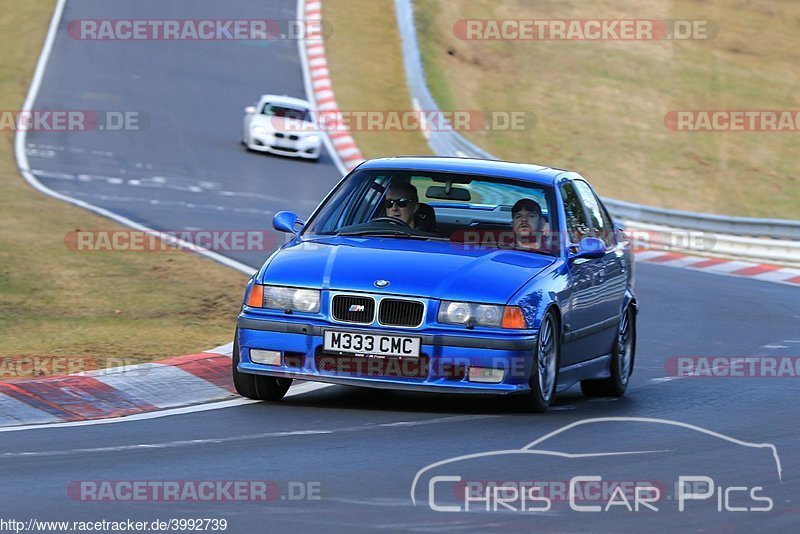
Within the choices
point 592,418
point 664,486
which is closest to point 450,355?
point 592,418

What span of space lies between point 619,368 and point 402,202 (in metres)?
1.95

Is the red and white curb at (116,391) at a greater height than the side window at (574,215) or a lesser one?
lesser

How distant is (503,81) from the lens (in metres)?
36.3

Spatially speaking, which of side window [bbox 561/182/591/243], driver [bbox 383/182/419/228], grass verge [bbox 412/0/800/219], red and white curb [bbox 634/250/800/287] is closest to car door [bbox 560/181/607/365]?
side window [bbox 561/182/591/243]

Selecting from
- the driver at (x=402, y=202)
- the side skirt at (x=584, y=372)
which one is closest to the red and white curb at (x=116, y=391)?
the driver at (x=402, y=202)

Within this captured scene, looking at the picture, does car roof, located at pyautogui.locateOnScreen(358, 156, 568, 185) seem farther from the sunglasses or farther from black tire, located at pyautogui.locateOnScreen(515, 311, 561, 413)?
black tire, located at pyautogui.locateOnScreen(515, 311, 561, 413)

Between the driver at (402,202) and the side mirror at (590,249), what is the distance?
1031 millimetres

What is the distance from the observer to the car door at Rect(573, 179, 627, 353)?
10539 millimetres

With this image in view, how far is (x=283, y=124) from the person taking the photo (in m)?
27.8

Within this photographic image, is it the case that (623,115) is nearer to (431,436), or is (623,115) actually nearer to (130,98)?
(130,98)

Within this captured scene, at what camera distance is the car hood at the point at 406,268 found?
8.93 metres

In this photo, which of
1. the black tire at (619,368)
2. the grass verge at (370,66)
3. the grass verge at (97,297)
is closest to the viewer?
the black tire at (619,368)

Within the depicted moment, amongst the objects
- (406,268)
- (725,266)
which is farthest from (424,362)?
(725,266)

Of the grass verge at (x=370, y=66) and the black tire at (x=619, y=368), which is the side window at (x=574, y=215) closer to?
the black tire at (x=619, y=368)
